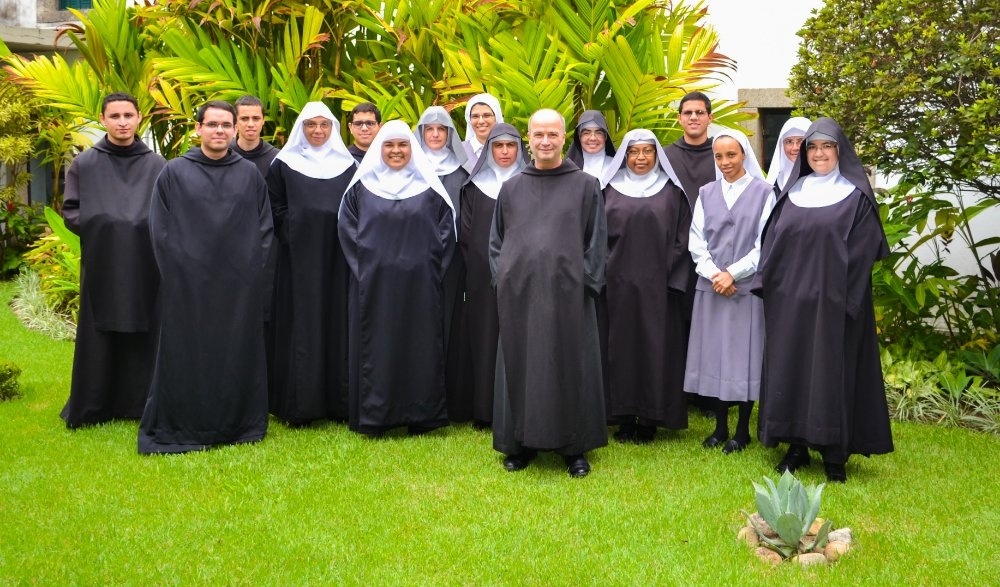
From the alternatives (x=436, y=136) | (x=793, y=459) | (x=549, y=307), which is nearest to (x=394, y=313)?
(x=549, y=307)

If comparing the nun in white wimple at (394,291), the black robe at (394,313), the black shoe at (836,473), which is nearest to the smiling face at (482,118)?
the nun in white wimple at (394,291)

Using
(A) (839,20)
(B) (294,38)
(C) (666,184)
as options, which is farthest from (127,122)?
(A) (839,20)

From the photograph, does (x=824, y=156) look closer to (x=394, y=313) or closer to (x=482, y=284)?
(x=482, y=284)

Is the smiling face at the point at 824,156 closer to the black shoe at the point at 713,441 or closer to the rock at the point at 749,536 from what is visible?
the black shoe at the point at 713,441

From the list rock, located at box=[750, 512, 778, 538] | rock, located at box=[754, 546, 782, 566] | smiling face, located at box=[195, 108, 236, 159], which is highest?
smiling face, located at box=[195, 108, 236, 159]

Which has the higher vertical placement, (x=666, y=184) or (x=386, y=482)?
(x=666, y=184)

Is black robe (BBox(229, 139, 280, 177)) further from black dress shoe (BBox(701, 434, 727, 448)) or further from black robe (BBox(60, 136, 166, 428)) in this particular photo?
black dress shoe (BBox(701, 434, 727, 448))

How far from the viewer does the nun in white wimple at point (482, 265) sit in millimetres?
6594

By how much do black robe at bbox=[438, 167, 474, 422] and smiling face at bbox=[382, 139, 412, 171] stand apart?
1.51 ft

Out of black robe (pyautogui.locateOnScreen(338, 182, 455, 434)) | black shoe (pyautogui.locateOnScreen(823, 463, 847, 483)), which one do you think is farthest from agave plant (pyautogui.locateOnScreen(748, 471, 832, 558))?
black robe (pyautogui.locateOnScreen(338, 182, 455, 434))

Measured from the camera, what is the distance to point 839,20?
7.21 metres

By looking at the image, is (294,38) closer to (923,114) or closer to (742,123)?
(742,123)

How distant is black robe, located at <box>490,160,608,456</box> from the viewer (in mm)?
5566

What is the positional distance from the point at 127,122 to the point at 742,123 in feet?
19.7
